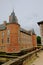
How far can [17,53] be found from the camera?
33.7 metres

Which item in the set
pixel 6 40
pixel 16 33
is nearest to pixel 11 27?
pixel 16 33

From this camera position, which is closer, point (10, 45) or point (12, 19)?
point (10, 45)

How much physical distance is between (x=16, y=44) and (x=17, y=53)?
327 centimetres

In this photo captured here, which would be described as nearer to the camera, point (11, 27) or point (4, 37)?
point (11, 27)

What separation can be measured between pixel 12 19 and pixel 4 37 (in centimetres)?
835

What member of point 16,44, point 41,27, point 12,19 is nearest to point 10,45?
point 16,44

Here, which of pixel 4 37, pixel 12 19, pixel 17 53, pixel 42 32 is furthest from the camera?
pixel 12 19

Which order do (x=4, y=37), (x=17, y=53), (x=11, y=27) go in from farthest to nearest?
(x=4, y=37)
(x=11, y=27)
(x=17, y=53)

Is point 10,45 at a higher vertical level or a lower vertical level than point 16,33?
lower

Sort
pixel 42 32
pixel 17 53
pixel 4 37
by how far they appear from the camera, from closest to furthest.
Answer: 1. pixel 42 32
2. pixel 17 53
3. pixel 4 37

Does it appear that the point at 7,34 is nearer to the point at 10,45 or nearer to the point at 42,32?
the point at 10,45

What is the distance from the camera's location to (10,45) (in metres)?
35.7

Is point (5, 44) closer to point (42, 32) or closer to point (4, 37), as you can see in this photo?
point (4, 37)

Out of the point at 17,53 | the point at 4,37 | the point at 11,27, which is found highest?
the point at 11,27
